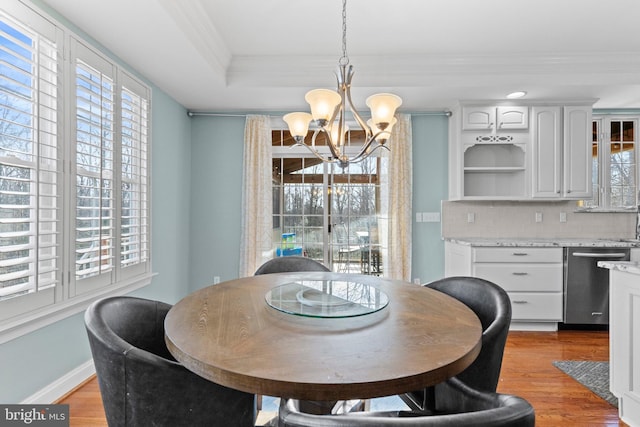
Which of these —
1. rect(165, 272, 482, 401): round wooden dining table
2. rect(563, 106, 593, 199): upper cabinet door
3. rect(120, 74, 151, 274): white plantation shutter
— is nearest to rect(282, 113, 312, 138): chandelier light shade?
rect(165, 272, 482, 401): round wooden dining table

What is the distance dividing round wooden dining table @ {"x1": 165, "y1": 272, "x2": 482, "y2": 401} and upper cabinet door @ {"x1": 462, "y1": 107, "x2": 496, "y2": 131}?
265 centimetres

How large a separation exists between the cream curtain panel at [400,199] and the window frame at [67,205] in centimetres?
249

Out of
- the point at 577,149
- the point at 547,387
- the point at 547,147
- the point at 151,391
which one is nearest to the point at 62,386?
the point at 151,391

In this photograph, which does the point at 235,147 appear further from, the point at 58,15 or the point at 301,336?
the point at 301,336

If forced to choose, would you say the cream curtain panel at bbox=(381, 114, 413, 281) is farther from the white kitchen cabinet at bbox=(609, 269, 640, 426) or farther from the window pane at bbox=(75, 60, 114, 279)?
the window pane at bbox=(75, 60, 114, 279)

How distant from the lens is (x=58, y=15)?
2.07 m

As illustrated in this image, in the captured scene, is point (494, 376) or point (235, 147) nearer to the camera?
point (494, 376)

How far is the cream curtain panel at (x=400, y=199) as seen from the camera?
12.5 feet

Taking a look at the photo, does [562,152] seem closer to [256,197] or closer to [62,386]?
[256,197]

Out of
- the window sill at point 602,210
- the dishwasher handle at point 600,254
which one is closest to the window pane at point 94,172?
the dishwasher handle at point 600,254

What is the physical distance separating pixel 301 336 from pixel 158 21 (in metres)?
2.11

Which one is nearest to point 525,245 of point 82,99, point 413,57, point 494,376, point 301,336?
point 413,57

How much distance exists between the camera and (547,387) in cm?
232

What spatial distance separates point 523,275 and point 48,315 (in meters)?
3.78
